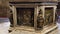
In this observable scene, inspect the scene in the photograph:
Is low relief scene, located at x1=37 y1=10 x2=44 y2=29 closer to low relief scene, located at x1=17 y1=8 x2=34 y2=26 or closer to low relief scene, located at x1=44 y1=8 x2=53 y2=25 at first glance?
low relief scene, located at x1=17 y1=8 x2=34 y2=26

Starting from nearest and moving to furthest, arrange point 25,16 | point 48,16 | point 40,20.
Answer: point 40,20, point 25,16, point 48,16

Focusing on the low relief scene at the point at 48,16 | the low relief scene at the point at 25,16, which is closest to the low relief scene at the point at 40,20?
the low relief scene at the point at 25,16

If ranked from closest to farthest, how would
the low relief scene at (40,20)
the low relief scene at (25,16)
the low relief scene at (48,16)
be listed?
the low relief scene at (40,20) → the low relief scene at (25,16) → the low relief scene at (48,16)

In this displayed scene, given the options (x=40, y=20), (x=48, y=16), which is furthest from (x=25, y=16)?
(x=48, y=16)

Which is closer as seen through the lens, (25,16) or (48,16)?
(25,16)

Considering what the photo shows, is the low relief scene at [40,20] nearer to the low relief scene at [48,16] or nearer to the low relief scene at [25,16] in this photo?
the low relief scene at [25,16]

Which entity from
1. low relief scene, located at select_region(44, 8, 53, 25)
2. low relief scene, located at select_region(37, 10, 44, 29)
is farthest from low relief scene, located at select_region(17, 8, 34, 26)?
low relief scene, located at select_region(44, 8, 53, 25)

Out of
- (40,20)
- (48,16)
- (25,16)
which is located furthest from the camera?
(48,16)

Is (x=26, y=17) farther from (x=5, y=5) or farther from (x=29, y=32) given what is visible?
(x=5, y=5)

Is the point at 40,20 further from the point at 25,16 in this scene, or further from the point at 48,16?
the point at 48,16

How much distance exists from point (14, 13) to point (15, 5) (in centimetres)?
13

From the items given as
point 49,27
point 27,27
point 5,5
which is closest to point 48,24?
point 49,27

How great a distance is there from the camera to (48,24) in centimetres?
208

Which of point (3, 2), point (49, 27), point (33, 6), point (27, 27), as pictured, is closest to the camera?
point (33, 6)
